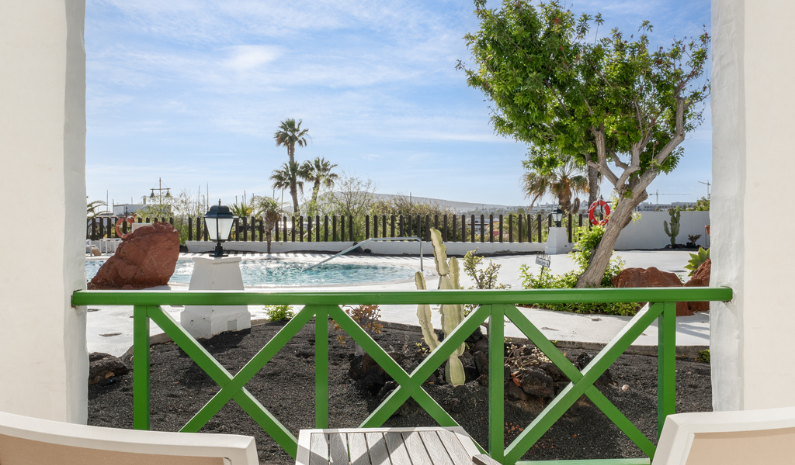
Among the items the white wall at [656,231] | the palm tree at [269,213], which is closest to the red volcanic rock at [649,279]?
the white wall at [656,231]

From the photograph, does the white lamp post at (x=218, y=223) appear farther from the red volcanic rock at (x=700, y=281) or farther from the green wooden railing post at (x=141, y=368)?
the red volcanic rock at (x=700, y=281)

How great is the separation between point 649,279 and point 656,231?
11.1m

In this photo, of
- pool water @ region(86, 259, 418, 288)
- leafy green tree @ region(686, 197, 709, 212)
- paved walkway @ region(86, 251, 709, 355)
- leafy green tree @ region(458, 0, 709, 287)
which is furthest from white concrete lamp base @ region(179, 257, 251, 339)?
leafy green tree @ region(686, 197, 709, 212)

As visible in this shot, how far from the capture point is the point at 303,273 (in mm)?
11250

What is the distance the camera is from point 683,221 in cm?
1563

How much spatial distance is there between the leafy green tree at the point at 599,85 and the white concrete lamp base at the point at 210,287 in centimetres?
421

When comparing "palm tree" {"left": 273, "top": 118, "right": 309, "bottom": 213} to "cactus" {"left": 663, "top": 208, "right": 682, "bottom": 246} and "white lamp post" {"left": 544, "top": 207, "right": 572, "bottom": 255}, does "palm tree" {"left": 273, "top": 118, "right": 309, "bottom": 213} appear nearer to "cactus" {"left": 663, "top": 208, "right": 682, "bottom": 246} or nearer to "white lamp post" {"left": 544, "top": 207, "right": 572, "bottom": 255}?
"white lamp post" {"left": 544, "top": 207, "right": 572, "bottom": 255}

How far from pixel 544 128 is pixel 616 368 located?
3.88m

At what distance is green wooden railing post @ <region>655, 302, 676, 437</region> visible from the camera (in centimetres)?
167

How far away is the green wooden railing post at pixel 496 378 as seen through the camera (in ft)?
5.38

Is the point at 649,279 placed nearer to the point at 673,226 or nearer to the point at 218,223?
the point at 218,223

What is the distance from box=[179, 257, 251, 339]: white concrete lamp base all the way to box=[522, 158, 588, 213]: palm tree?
59.5 ft

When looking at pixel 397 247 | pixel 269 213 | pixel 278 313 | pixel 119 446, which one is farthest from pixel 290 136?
pixel 119 446

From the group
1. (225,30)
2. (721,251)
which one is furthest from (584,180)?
(721,251)
